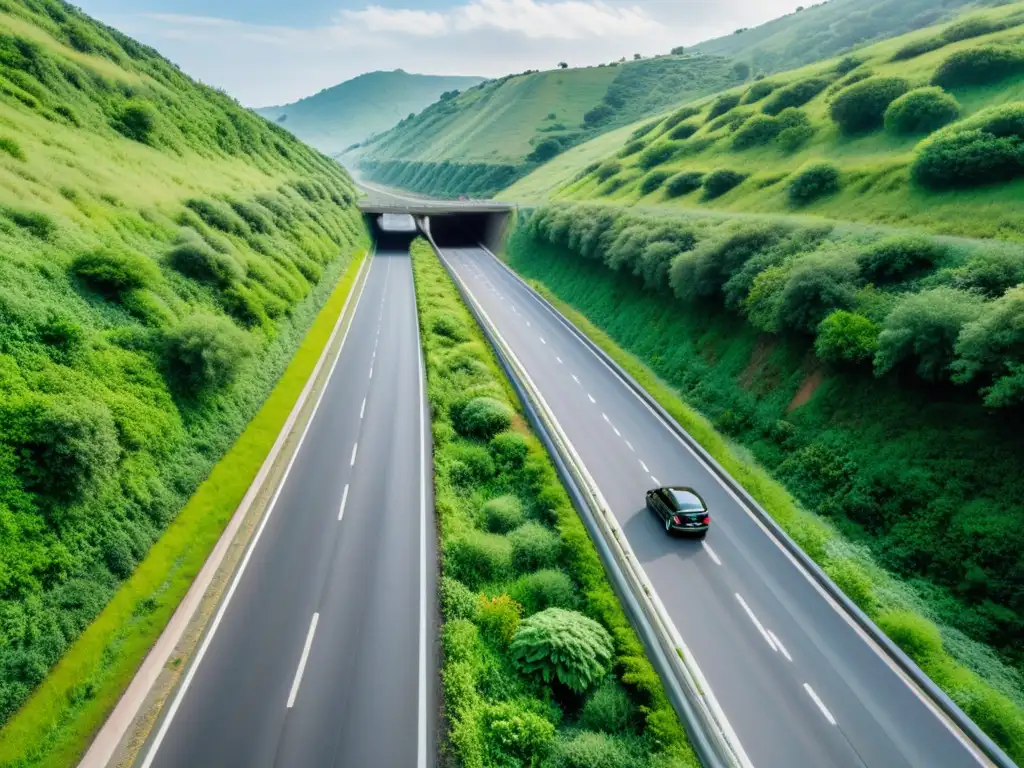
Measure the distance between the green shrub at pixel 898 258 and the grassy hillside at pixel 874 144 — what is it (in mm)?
5204

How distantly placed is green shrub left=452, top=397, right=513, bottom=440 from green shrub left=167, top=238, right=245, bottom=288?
19.4m

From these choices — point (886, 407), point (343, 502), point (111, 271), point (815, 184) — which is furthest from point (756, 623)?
point (815, 184)

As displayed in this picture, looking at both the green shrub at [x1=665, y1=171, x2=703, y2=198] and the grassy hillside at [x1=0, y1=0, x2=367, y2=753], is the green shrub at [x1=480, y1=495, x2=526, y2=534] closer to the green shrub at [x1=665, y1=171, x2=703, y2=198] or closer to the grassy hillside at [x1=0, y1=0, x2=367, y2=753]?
the grassy hillside at [x1=0, y1=0, x2=367, y2=753]

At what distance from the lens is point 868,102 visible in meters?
51.1

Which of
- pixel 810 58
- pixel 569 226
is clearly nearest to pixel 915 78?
pixel 569 226

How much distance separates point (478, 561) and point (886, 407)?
772 inches

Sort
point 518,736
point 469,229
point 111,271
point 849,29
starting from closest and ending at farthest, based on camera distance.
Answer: point 518,736 → point 111,271 → point 469,229 → point 849,29

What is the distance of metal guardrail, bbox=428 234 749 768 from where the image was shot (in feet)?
41.9

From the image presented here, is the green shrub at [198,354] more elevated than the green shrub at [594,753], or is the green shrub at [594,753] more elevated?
the green shrub at [198,354]

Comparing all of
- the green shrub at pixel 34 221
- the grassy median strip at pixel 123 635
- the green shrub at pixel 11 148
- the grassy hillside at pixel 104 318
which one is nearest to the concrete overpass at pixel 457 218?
the grassy hillside at pixel 104 318

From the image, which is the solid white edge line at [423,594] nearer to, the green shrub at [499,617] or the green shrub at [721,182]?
the green shrub at [499,617]

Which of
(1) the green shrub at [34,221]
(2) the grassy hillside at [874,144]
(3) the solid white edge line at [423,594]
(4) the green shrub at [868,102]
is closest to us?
(3) the solid white edge line at [423,594]

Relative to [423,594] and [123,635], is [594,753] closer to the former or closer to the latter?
[423,594]

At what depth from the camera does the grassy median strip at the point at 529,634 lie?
13.3 m
